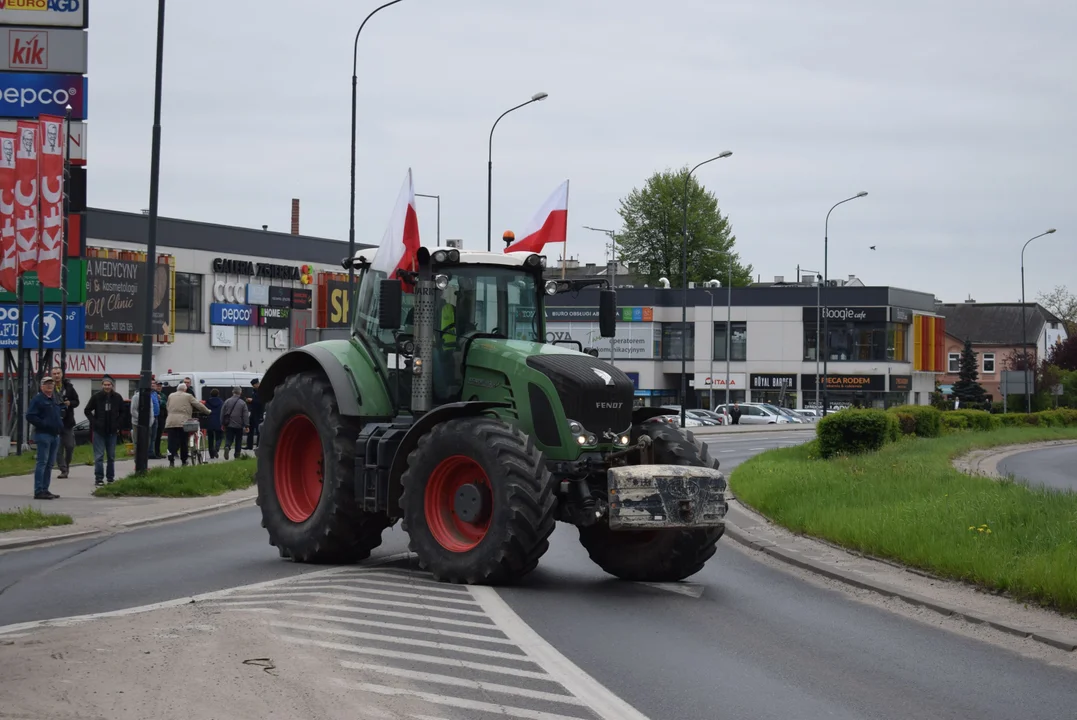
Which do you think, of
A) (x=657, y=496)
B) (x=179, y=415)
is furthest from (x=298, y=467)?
(x=179, y=415)

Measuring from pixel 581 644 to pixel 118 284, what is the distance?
57.3 meters

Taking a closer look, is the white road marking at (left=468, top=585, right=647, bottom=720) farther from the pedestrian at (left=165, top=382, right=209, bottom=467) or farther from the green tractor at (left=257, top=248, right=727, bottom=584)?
the pedestrian at (left=165, top=382, right=209, bottom=467)

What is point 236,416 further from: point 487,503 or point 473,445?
point 473,445

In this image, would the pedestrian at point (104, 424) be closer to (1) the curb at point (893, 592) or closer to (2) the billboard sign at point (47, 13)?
(1) the curb at point (893, 592)

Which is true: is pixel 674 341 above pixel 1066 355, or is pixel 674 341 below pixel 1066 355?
above

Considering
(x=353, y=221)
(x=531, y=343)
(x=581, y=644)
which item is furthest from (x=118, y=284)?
(x=581, y=644)

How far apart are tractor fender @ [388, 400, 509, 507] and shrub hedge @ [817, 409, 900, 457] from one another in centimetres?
Result: 1982

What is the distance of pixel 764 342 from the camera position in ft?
317

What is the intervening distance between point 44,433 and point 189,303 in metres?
47.6

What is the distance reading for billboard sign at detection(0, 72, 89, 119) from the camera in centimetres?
3616

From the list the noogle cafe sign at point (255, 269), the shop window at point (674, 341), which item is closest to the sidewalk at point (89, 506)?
the noogle cafe sign at point (255, 269)

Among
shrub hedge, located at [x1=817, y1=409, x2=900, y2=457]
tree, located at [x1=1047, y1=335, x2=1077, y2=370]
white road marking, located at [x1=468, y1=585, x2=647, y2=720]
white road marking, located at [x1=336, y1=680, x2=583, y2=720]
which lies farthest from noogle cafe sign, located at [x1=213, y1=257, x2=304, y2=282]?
white road marking, located at [x1=336, y1=680, x2=583, y2=720]

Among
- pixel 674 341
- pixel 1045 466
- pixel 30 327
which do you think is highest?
pixel 674 341

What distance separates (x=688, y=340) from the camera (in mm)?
98625
